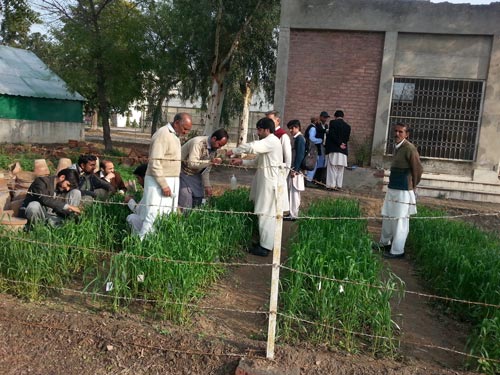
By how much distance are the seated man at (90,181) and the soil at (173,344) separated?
7.09 ft

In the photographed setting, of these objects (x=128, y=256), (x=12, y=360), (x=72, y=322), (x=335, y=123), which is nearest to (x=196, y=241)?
(x=128, y=256)

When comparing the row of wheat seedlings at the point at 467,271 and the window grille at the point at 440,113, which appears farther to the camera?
the window grille at the point at 440,113

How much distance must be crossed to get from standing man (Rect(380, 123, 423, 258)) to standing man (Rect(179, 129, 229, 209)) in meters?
Result: 2.24

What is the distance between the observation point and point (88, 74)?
1537 cm

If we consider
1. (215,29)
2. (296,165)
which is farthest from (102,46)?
(296,165)

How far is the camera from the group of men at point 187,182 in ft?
16.6

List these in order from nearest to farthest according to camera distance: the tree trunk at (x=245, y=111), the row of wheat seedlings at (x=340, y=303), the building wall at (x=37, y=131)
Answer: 1. the row of wheat seedlings at (x=340, y=303)
2. the building wall at (x=37, y=131)
3. the tree trunk at (x=245, y=111)

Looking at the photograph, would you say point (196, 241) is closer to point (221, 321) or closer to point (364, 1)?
point (221, 321)

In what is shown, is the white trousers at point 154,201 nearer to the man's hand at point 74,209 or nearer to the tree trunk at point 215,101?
the man's hand at point 74,209

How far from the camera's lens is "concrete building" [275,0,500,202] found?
33.6ft

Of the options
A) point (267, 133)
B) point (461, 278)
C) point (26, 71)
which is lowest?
point (461, 278)

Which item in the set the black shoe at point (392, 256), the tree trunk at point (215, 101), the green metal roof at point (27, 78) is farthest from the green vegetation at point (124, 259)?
the green metal roof at point (27, 78)

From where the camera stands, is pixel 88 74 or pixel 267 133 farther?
pixel 88 74

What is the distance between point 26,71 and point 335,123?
49.7 ft
